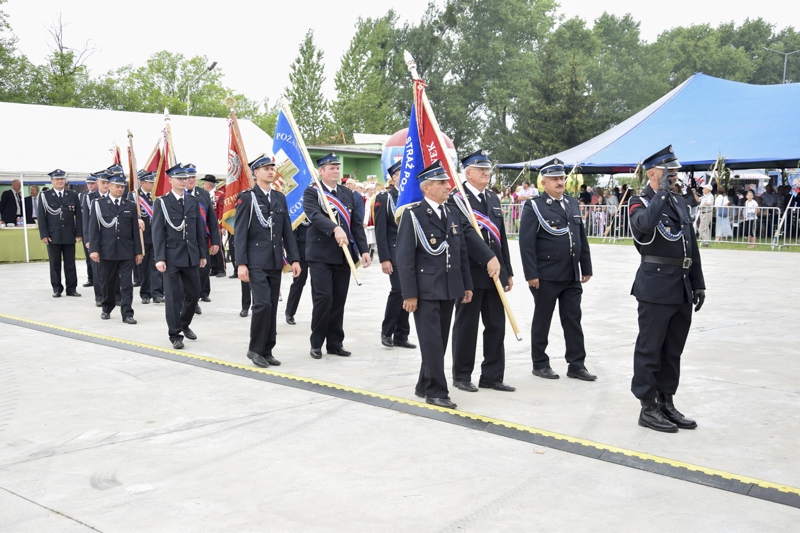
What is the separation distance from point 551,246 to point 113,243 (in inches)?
260

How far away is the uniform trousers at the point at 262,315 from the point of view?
731 centimetres

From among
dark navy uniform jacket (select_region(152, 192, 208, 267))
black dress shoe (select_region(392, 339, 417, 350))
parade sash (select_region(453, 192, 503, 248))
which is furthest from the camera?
dark navy uniform jacket (select_region(152, 192, 208, 267))

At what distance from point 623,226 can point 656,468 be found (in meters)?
21.8

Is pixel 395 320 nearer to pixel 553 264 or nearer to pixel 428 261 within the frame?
pixel 553 264

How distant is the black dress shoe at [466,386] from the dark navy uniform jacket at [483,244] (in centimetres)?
84

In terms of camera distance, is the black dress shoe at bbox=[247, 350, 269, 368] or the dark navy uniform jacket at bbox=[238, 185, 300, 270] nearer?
the black dress shoe at bbox=[247, 350, 269, 368]

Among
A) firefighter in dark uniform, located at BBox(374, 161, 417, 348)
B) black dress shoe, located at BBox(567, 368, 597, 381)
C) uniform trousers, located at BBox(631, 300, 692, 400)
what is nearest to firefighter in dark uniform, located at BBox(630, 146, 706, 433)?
uniform trousers, located at BBox(631, 300, 692, 400)

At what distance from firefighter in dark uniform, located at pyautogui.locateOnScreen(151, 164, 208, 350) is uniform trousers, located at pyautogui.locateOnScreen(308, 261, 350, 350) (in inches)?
67.3

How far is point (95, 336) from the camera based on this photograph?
8.89m

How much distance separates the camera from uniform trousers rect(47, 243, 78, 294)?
12.9 metres

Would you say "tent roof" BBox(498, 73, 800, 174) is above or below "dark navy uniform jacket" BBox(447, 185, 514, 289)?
above

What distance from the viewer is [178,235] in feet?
28.2

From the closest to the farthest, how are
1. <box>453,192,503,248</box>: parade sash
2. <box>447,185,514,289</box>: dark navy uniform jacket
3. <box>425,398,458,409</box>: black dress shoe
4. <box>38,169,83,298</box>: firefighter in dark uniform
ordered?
<box>425,398,458,409</box>: black dress shoe → <box>447,185,514,289</box>: dark navy uniform jacket → <box>453,192,503,248</box>: parade sash → <box>38,169,83,298</box>: firefighter in dark uniform

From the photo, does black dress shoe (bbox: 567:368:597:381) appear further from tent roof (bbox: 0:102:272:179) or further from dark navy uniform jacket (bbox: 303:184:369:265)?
tent roof (bbox: 0:102:272:179)
